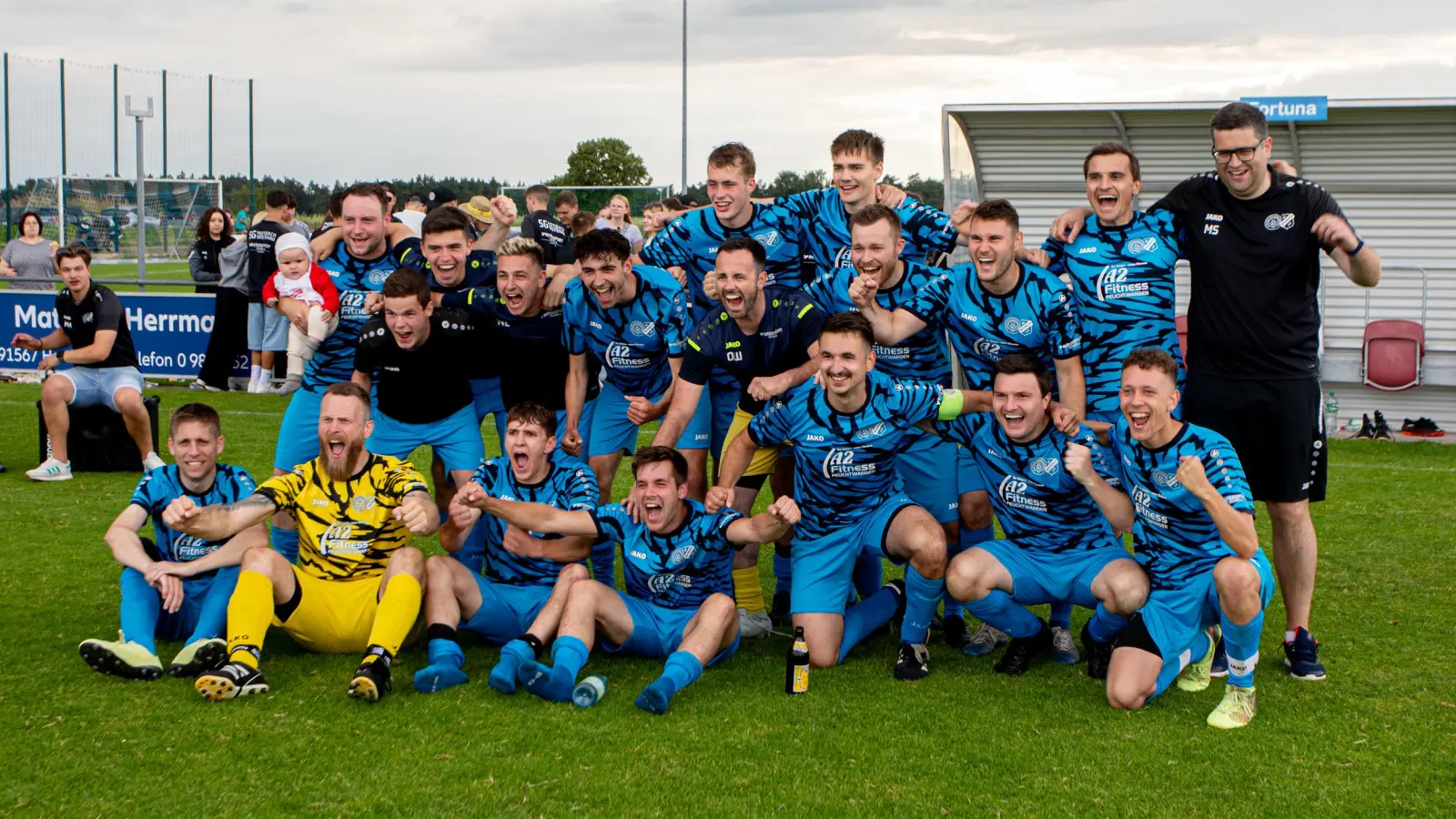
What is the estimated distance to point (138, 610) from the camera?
16.6 feet

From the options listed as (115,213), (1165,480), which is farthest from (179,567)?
(115,213)

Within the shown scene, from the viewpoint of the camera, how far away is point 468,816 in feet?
12.3

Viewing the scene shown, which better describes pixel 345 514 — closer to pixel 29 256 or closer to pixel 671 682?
pixel 671 682

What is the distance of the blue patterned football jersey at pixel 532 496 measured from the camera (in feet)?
17.5

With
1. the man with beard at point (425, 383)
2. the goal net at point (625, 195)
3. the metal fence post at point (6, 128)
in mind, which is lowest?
the man with beard at point (425, 383)

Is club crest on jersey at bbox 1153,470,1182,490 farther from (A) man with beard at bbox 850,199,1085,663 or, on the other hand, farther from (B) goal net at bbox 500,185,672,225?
(B) goal net at bbox 500,185,672,225

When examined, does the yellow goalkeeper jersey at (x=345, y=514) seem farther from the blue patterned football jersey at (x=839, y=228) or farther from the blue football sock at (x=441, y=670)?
the blue patterned football jersey at (x=839, y=228)

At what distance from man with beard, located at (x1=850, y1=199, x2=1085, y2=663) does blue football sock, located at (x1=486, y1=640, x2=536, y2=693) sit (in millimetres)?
1929

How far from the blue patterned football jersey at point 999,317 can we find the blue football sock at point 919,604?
3.16ft

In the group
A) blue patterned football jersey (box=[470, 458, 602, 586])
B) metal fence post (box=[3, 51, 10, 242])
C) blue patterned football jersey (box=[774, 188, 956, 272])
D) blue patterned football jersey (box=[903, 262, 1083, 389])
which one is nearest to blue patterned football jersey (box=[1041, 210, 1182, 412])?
blue patterned football jersey (box=[903, 262, 1083, 389])

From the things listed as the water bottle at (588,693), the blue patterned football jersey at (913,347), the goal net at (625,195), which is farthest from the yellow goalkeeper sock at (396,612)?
the goal net at (625,195)

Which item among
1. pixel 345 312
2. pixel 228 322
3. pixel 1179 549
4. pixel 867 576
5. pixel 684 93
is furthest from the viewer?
pixel 684 93

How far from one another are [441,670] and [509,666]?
27 centimetres

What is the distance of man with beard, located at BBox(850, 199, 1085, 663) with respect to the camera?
5.34 m
